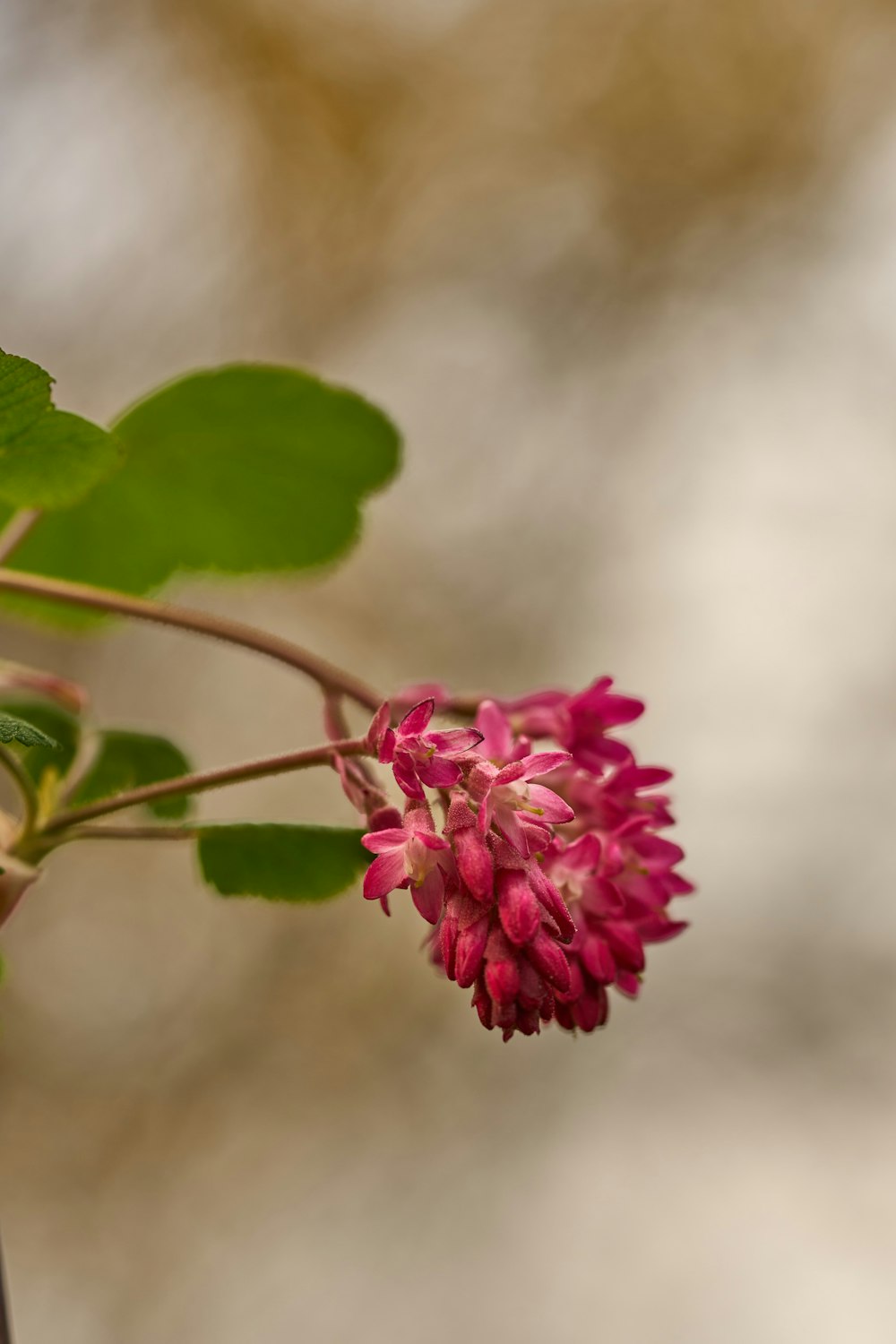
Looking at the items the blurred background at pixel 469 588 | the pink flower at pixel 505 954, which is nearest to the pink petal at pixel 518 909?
the pink flower at pixel 505 954

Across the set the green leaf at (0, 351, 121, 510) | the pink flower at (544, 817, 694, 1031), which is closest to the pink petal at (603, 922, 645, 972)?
the pink flower at (544, 817, 694, 1031)

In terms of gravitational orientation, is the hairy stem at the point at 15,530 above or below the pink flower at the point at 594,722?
above

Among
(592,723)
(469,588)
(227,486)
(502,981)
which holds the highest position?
(469,588)

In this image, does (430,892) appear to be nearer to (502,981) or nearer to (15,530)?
(502,981)

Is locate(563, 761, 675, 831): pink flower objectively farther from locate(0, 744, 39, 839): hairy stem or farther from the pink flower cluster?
locate(0, 744, 39, 839): hairy stem

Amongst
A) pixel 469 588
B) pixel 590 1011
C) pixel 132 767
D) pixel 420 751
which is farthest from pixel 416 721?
pixel 469 588

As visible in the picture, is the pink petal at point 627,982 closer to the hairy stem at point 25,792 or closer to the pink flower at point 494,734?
the pink flower at point 494,734
